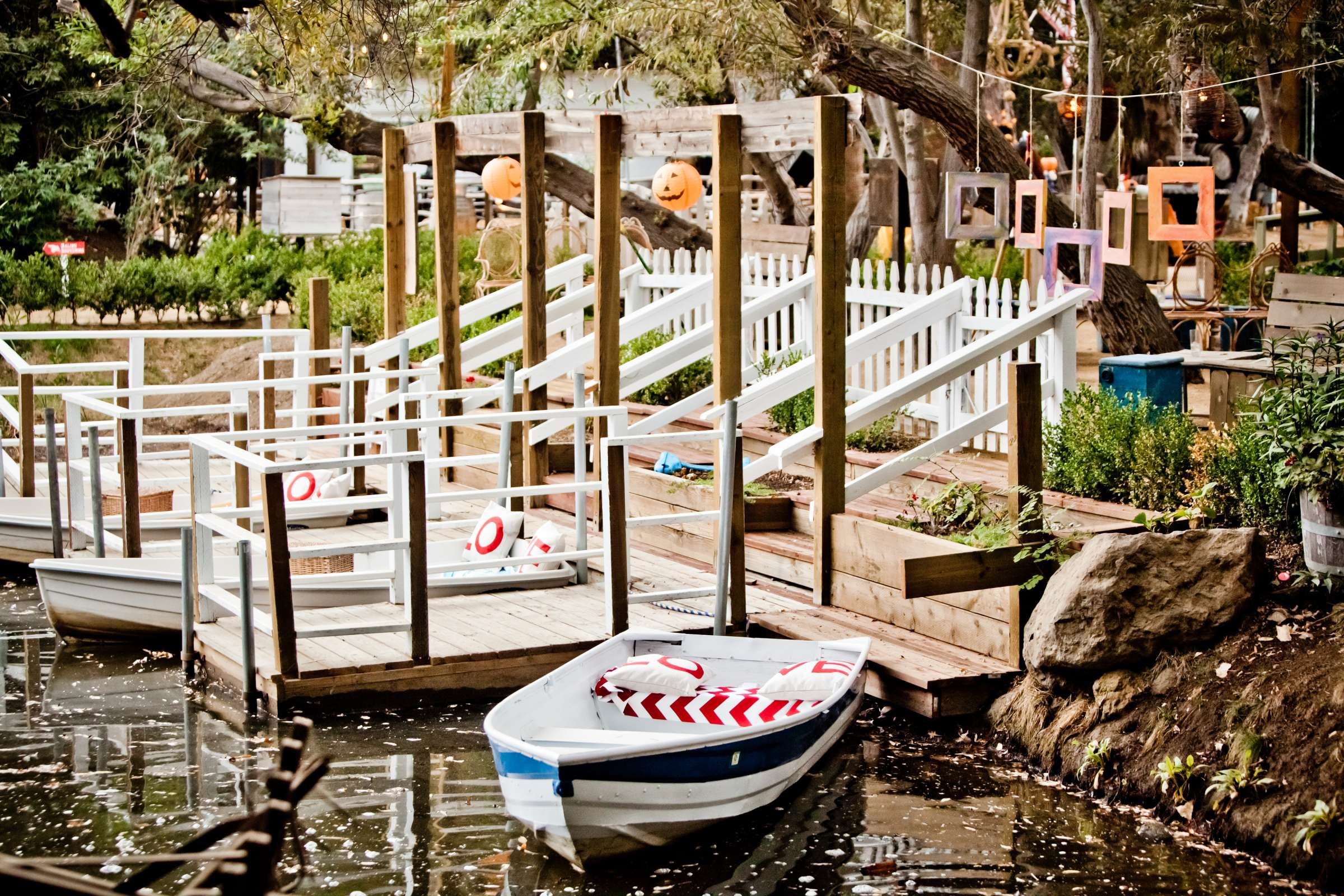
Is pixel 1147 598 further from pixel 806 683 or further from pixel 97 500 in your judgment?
pixel 97 500

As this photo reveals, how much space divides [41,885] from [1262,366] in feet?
28.2

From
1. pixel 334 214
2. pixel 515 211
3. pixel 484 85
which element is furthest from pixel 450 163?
pixel 515 211

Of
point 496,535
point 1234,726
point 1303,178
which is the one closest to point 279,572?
point 496,535

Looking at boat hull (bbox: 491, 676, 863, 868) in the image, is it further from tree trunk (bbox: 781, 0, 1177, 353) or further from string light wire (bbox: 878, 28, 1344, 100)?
tree trunk (bbox: 781, 0, 1177, 353)

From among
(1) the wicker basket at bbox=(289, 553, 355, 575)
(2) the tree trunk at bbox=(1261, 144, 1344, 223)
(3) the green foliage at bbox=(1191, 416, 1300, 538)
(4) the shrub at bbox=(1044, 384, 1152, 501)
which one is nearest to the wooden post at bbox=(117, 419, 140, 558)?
(1) the wicker basket at bbox=(289, 553, 355, 575)

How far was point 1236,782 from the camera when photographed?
653 cm

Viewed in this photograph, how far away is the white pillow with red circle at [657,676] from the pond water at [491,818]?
724 mm

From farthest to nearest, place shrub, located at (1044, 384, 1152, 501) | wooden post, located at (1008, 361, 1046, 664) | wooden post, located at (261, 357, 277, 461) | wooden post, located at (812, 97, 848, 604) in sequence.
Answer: wooden post, located at (261, 357, 277, 461)
shrub, located at (1044, 384, 1152, 501)
wooden post, located at (812, 97, 848, 604)
wooden post, located at (1008, 361, 1046, 664)

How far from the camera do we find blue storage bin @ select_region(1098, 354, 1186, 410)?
9922 mm

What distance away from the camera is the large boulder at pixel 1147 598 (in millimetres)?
7363

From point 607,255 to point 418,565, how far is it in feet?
10.2

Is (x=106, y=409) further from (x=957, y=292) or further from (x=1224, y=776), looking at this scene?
(x=1224, y=776)

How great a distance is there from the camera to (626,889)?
6.27 meters

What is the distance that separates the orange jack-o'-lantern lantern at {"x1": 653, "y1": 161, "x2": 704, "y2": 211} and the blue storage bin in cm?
481
